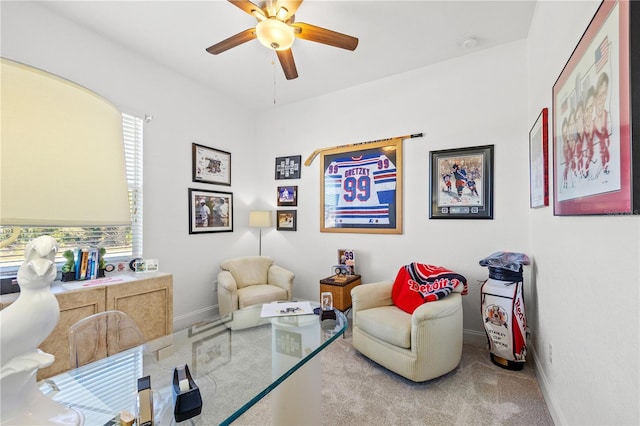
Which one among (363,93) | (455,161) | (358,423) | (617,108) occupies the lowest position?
(358,423)

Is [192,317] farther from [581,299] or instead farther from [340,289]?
[581,299]

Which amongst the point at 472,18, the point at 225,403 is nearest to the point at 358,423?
the point at 225,403

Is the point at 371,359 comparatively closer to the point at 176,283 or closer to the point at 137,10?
the point at 176,283

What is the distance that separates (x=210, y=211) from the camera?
3832mm

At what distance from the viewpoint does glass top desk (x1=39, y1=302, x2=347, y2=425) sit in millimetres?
1020

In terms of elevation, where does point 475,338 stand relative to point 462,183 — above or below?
below

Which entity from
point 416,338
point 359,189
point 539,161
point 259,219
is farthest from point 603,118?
point 259,219

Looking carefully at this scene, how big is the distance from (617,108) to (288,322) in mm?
1848

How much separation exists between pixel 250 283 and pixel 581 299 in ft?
11.0

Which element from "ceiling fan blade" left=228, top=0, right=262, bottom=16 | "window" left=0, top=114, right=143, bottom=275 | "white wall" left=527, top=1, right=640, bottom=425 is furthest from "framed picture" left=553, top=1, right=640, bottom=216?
"window" left=0, top=114, right=143, bottom=275

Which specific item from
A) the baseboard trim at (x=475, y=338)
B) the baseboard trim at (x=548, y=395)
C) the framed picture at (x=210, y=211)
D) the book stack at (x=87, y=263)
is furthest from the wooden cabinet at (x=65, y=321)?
the baseboard trim at (x=475, y=338)

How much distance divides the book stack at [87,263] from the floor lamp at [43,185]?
224cm

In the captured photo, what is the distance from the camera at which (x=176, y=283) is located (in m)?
3.40

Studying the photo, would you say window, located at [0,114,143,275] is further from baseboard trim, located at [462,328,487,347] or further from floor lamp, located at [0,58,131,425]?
baseboard trim, located at [462,328,487,347]
